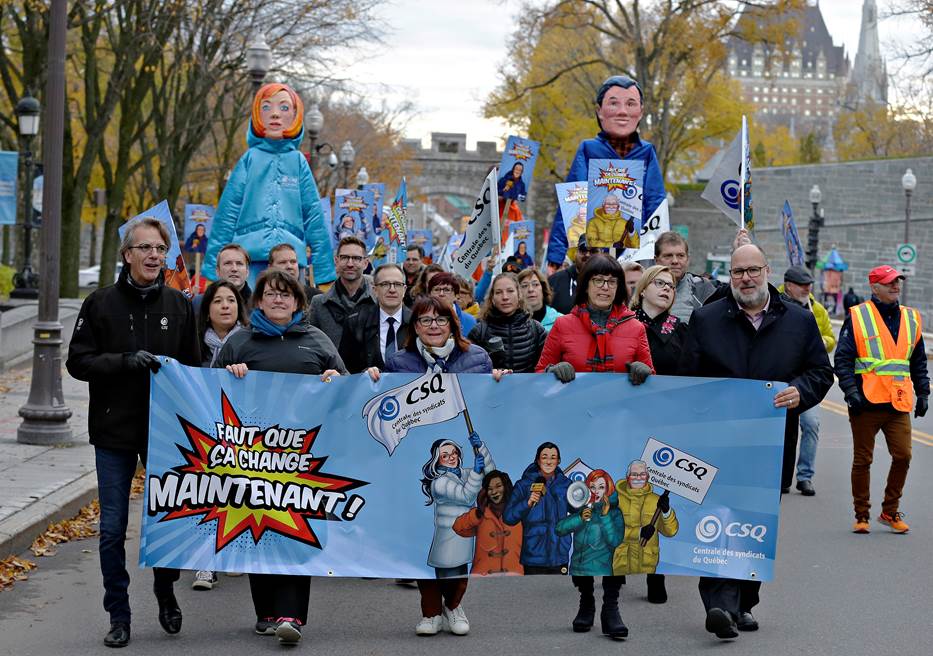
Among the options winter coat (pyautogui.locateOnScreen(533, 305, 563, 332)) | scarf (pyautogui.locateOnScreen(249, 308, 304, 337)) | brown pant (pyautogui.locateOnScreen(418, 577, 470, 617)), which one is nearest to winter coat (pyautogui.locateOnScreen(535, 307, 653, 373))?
brown pant (pyautogui.locateOnScreen(418, 577, 470, 617))

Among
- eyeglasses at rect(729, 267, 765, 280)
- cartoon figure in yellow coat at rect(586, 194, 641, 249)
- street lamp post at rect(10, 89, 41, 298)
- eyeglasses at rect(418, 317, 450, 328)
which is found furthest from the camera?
street lamp post at rect(10, 89, 41, 298)

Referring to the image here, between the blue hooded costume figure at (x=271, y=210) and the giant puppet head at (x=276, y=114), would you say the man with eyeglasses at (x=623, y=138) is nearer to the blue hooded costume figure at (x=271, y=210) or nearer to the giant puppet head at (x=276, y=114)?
the blue hooded costume figure at (x=271, y=210)

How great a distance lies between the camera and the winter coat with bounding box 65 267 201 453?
21.7 ft

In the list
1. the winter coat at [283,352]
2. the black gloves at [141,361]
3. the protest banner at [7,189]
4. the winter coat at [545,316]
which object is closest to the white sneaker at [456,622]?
the winter coat at [283,352]

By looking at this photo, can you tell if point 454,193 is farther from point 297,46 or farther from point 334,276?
point 334,276

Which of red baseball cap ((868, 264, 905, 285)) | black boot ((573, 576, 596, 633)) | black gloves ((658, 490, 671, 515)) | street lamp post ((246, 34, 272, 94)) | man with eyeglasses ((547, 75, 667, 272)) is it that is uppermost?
street lamp post ((246, 34, 272, 94))

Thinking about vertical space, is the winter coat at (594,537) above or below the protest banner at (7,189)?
below

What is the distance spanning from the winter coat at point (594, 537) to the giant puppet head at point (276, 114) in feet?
18.8

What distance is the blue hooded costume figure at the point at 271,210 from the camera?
1139cm

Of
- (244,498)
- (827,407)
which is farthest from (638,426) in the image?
(827,407)

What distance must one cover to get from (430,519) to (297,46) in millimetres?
22397

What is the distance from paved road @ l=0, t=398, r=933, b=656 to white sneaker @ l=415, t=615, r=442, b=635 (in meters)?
0.06

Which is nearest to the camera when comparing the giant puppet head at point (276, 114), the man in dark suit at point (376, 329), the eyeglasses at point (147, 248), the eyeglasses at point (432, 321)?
the eyeglasses at point (147, 248)

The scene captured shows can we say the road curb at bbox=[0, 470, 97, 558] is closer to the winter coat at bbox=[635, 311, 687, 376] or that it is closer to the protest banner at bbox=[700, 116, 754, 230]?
the winter coat at bbox=[635, 311, 687, 376]
